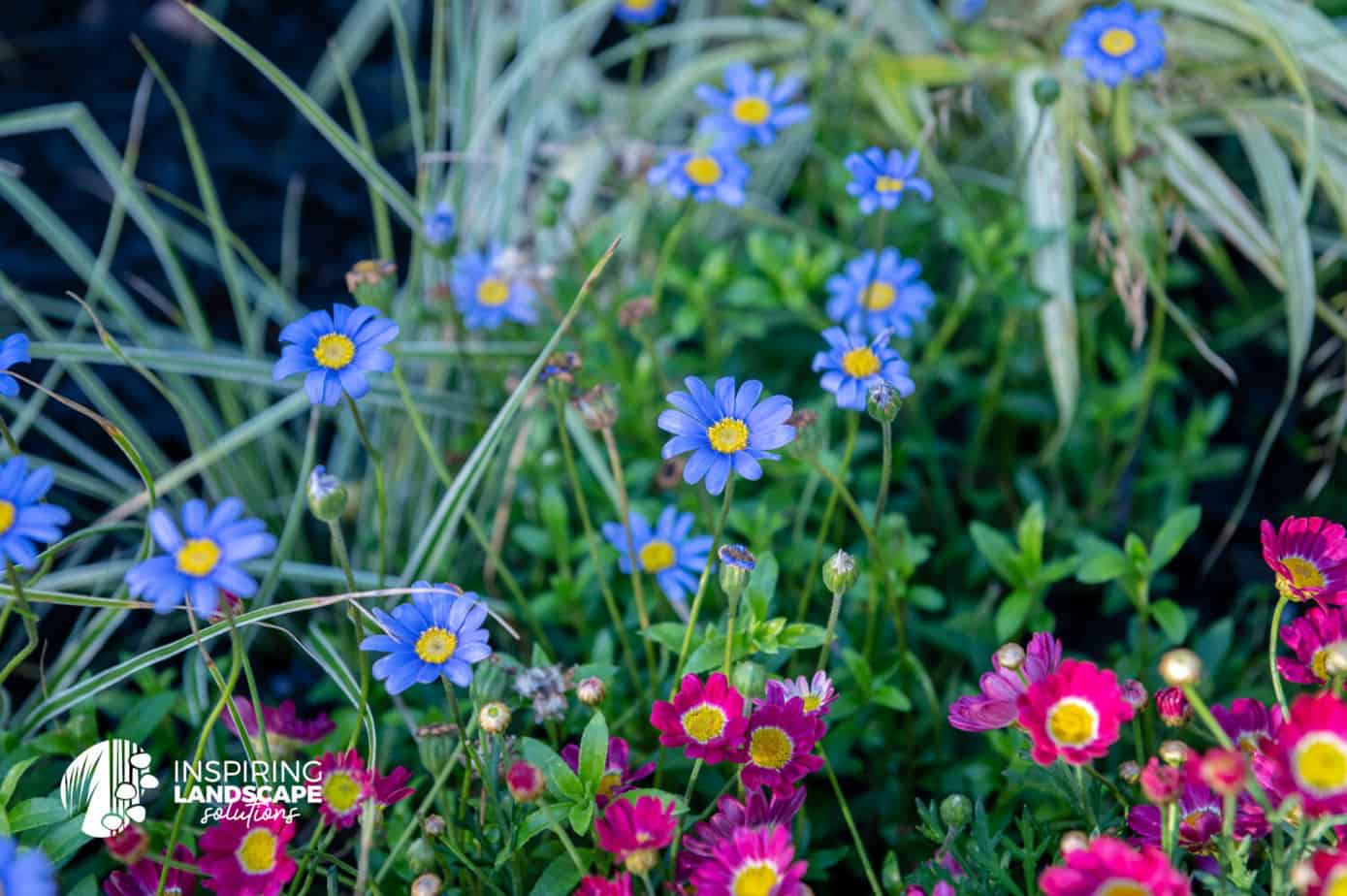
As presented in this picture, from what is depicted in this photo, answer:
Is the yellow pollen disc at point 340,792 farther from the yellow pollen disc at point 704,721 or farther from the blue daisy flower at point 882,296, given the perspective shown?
the blue daisy flower at point 882,296

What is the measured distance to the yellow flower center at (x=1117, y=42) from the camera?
1.49m

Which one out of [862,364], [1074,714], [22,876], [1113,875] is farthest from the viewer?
[862,364]

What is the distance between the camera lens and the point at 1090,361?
1.83m

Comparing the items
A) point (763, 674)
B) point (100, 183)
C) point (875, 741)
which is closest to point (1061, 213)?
point (875, 741)

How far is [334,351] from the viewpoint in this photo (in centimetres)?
108

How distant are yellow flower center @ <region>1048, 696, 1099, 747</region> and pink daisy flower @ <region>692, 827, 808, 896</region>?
22cm

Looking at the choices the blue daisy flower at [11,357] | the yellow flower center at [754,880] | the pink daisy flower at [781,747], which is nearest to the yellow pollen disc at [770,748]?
the pink daisy flower at [781,747]

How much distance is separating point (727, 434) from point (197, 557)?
45 cm

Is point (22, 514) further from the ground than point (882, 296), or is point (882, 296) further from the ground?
point (882, 296)

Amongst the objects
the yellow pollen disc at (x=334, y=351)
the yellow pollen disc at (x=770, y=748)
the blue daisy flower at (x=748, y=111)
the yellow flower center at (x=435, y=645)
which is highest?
the blue daisy flower at (x=748, y=111)

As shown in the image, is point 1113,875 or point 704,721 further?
point 704,721

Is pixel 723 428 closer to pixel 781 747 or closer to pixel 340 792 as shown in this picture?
pixel 781 747

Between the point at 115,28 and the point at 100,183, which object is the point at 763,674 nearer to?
the point at 100,183

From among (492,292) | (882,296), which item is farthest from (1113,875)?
(492,292)
